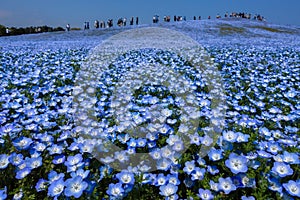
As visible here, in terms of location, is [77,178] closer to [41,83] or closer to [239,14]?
[41,83]

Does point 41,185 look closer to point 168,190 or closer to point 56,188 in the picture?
point 56,188

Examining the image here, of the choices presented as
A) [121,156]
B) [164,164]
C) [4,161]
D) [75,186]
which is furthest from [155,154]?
[4,161]

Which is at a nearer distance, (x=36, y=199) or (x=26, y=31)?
(x=36, y=199)

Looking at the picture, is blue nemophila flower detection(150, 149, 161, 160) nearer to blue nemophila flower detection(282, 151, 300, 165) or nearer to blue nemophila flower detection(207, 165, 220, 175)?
blue nemophila flower detection(207, 165, 220, 175)

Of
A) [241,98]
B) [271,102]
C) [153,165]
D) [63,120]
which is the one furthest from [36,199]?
[271,102]

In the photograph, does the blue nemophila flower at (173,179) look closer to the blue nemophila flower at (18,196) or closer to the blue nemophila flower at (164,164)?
the blue nemophila flower at (164,164)

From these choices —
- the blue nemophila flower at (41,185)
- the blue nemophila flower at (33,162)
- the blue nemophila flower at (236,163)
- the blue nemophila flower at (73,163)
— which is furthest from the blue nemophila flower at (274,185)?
the blue nemophila flower at (33,162)

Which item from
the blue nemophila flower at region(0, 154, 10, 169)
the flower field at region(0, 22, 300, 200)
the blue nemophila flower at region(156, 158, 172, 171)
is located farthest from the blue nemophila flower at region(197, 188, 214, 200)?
the blue nemophila flower at region(0, 154, 10, 169)
